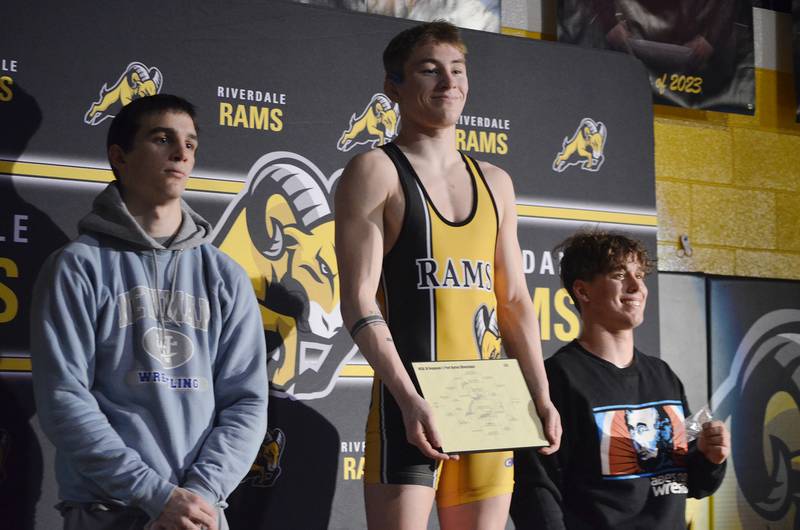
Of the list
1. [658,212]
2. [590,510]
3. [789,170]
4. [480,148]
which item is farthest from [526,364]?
[789,170]

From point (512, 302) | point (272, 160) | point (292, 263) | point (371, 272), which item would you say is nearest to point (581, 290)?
point (512, 302)

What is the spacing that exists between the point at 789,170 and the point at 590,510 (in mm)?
2697

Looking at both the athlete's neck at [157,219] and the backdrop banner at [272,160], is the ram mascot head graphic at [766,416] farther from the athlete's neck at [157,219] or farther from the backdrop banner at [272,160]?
the athlete's neck at [157,219]

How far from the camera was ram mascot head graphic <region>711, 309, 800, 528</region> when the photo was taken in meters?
4.07

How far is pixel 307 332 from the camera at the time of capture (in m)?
3.07

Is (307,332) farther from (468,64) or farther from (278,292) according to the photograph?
(468,64)

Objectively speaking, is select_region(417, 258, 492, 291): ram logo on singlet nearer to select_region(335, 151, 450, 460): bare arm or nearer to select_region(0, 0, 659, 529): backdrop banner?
select_region(335, 151, 450, 460): bare arm

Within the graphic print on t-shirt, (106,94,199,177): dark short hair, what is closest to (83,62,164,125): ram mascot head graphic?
(106,94,199,177): dark short hair

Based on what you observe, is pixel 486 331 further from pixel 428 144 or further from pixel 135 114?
pixel 135 114

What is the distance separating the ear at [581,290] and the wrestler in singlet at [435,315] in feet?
1.31

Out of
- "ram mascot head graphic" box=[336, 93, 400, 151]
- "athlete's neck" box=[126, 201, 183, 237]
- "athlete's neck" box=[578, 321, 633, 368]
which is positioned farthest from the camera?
"ram mascot head graphic" box=[336, 93, 400, 151]

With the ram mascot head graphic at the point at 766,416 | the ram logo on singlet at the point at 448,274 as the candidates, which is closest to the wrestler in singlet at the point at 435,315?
the ram logo on singlet at the point at 448,274

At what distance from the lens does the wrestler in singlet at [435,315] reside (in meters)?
2.17

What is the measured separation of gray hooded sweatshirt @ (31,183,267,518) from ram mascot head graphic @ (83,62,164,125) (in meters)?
0.66
